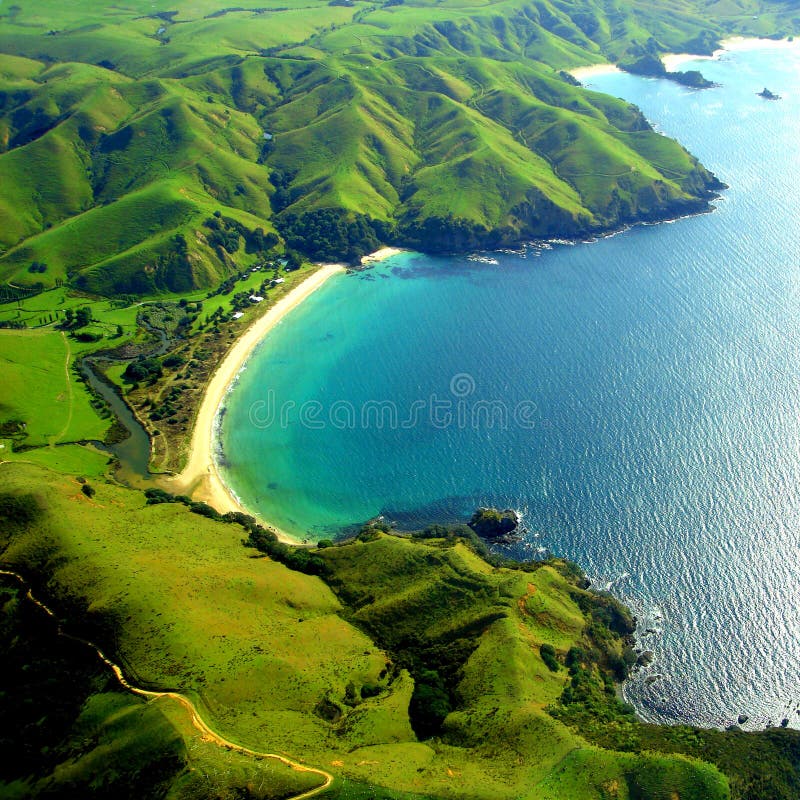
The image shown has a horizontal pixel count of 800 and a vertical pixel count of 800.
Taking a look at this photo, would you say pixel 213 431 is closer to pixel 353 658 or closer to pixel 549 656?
pixel 353 658

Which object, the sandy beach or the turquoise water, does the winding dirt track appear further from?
the turquoise water

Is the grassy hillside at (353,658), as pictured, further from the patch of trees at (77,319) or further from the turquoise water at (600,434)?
the patch of trees at (77,319)

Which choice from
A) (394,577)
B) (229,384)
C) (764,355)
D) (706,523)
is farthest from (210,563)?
(764,355)

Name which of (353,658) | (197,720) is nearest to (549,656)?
(353,658)

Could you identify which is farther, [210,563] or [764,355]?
[764,355]

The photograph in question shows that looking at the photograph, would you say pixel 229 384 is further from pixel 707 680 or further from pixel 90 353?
pixel 707 680
